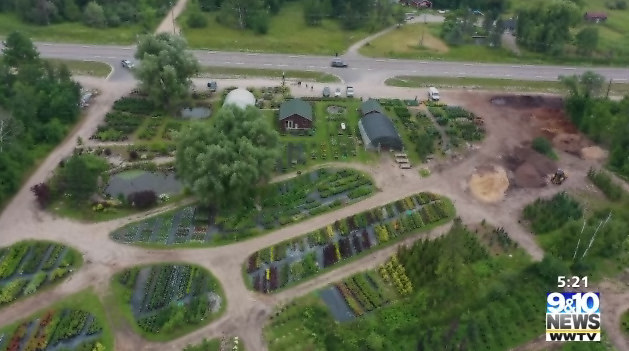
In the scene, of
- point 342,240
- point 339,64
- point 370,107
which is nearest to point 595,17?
point 339,64

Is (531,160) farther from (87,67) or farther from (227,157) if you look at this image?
(87,67)

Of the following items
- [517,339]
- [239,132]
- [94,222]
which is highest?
[239,132]

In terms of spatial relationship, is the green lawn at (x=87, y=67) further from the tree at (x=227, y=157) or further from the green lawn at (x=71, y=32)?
the tree at (x=227, y=157)

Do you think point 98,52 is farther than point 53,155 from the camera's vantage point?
Yes

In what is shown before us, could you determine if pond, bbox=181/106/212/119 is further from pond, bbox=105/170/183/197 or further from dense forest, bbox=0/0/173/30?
dense forest, bbox=0/0/173/30

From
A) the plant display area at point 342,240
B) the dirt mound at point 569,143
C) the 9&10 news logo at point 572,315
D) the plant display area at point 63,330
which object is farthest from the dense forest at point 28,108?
the dirt mound at point 569,143

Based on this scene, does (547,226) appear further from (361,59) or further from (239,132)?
(361,59)

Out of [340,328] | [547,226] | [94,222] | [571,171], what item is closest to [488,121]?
[571,171]
